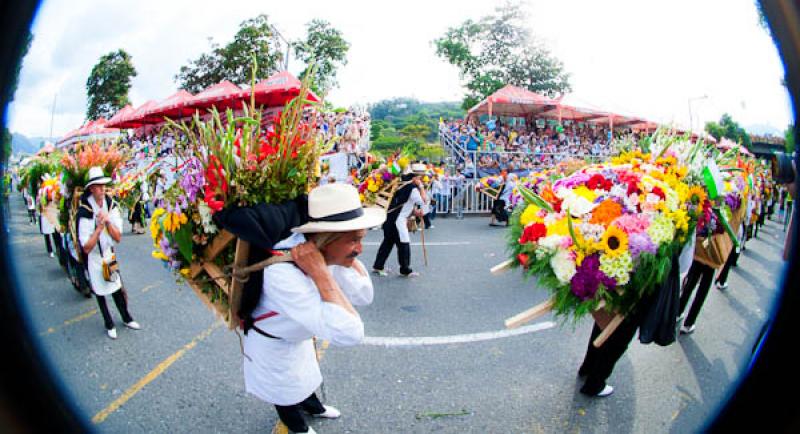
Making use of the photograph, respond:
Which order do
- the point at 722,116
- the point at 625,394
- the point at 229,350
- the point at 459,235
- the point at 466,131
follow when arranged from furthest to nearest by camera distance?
the point at 466,131 < the point at 459,235 < the point at 229,350 < the point at 625,394 < the point at 722,116

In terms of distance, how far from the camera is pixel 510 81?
20.2m

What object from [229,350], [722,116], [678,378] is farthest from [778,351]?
[229,350]

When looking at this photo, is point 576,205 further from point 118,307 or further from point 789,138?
point 118,307

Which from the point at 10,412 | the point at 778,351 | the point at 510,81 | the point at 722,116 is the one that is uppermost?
the point at 510,81

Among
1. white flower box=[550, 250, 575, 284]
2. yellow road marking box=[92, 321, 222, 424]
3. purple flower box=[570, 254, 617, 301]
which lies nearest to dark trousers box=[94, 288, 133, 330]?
yellow road marking box=[92, 321, 222, 424]

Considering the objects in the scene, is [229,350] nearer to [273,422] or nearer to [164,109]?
[273,422]

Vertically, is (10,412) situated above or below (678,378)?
above

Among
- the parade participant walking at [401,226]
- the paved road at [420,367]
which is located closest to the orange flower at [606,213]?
the paved road at [420,367]

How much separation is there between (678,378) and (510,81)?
61.9 ft

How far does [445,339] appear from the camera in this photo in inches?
167

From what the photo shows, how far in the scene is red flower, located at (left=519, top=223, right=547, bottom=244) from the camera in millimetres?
2898

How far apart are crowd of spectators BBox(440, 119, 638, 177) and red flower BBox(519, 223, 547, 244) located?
486 inches

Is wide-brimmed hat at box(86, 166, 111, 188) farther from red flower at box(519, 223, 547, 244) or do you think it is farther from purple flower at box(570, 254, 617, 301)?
purple flower at box(570, 254, 617, 301)

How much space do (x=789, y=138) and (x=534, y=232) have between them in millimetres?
1499
